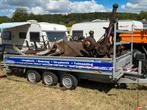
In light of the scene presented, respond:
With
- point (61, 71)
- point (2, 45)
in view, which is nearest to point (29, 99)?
point (61, 71)

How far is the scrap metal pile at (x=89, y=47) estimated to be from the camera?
314 inches

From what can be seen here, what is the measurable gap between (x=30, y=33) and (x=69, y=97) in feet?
30.2

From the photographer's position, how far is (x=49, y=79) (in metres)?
8.70

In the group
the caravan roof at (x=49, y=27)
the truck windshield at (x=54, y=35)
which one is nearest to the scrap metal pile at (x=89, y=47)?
the caravan roof at (x=49, y=27)

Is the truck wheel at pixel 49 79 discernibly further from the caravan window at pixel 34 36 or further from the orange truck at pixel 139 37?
the caravan window at pixel 34 36

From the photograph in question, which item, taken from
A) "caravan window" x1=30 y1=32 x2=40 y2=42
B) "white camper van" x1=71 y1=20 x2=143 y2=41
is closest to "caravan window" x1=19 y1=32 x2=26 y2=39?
"caravan window" x1=30 y1=32 x2=40 y2=42

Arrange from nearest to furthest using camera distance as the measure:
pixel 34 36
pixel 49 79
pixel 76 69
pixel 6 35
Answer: pixel 76 69
pixel 49 79
pixel 34 36
pixel 6 35

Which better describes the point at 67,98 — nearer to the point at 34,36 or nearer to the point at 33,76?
the point at 33,76

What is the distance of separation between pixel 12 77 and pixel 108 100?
15.3 ft

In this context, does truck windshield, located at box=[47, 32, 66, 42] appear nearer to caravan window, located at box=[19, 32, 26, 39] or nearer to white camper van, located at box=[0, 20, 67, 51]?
white camper van, located at box=[0, 20, 67, 51]

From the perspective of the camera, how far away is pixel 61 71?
8.38m

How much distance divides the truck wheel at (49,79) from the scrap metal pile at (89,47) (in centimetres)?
69

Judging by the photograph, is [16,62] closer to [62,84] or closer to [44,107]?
[62,84]

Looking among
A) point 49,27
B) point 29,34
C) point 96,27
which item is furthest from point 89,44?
point 29,34
